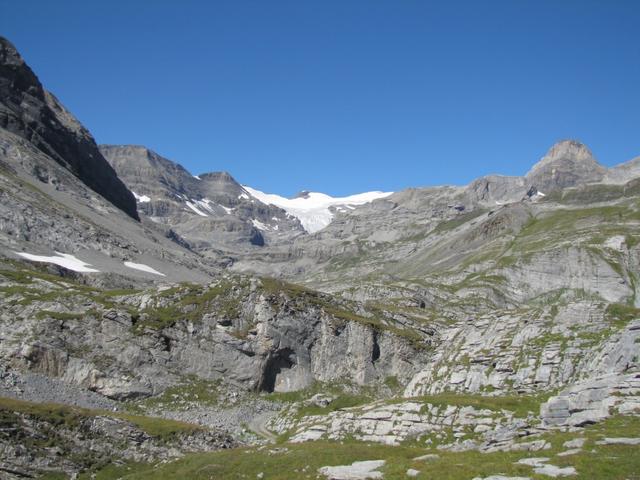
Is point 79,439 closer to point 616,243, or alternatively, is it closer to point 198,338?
point 198,338

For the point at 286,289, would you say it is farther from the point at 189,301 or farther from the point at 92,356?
the point at 92,356

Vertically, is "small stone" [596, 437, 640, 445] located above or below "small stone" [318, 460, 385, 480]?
above

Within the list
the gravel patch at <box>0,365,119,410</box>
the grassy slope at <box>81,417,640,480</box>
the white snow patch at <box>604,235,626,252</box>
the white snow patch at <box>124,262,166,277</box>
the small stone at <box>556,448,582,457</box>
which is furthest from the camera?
the white snow patch at <box>604,235,626,252</box>

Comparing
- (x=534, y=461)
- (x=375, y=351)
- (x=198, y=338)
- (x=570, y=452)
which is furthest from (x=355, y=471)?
(x=375, y=351)

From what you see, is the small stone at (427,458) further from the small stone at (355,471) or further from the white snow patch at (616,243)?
the white snow patch at (616,243)

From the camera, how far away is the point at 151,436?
57.3 meters

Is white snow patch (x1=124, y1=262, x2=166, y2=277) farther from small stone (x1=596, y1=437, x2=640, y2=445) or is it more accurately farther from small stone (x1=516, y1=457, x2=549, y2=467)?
small stone (x1=596, y1=437, x2=640, y2=445)

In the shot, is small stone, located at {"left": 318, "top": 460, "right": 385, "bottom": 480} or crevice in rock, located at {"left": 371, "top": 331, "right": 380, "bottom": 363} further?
crevice in rock, located at {"left": 371, "top": 331, "right": 380, "bottom": 363}

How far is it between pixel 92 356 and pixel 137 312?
35.6ft

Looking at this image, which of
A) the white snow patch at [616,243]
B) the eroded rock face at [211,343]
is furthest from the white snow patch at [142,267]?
the white snow patch at [616,243]

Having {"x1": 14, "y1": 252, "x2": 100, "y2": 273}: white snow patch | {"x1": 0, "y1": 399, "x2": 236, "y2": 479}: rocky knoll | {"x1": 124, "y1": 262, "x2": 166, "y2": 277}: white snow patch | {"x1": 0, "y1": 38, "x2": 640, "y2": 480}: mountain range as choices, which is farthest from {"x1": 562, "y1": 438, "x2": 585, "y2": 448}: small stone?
{"x1": 124, "y1": 262, "x2": 166, "y2": 277}: white snow patch

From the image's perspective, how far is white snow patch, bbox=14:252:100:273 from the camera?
148 meters

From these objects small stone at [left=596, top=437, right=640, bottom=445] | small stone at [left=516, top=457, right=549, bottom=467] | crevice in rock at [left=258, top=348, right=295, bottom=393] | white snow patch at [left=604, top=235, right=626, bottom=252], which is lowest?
crevice in rock at [left=258, top=348, right=295, bottom=393]

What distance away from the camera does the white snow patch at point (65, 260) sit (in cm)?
14838
